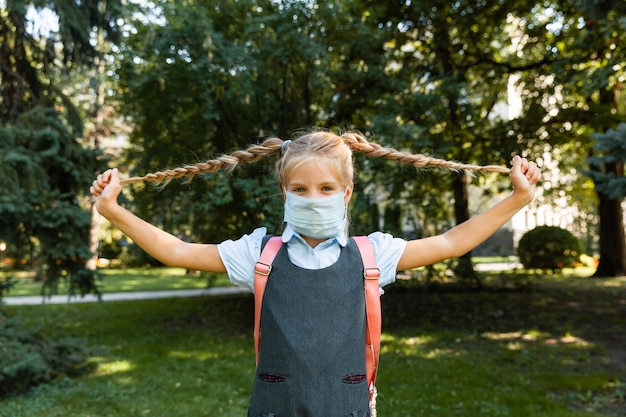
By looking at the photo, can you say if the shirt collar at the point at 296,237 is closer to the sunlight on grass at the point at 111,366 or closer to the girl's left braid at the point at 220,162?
the girl's left braid at the point at 220,162

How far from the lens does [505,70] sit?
10844mm

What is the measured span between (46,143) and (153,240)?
4563 mm

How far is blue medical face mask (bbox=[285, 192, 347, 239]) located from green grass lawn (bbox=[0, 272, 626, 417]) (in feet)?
11.1

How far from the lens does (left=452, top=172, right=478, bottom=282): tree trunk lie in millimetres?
10406

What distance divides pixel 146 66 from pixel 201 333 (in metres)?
3.84

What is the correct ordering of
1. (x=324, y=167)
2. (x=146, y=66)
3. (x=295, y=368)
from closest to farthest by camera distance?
1. (x=295, y=368)
2. (x=324, y=167)
3. (x=146, y=66)

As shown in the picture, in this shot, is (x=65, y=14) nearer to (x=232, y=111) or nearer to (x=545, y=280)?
(x=232, y=111)

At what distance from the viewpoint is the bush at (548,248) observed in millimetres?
15430

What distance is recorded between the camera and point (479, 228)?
7.43ft

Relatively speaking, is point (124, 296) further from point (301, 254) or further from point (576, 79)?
point (301, 254)

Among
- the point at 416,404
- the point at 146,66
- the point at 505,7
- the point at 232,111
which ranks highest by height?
the point at 505,7

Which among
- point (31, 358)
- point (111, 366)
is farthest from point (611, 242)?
point (31, 358)

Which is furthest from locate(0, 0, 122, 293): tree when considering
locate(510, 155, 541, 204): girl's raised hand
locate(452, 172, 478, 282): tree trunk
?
locate(452, 172, 478, 282): tree trunk

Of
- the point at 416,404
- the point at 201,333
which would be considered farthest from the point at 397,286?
the point at 416,404
